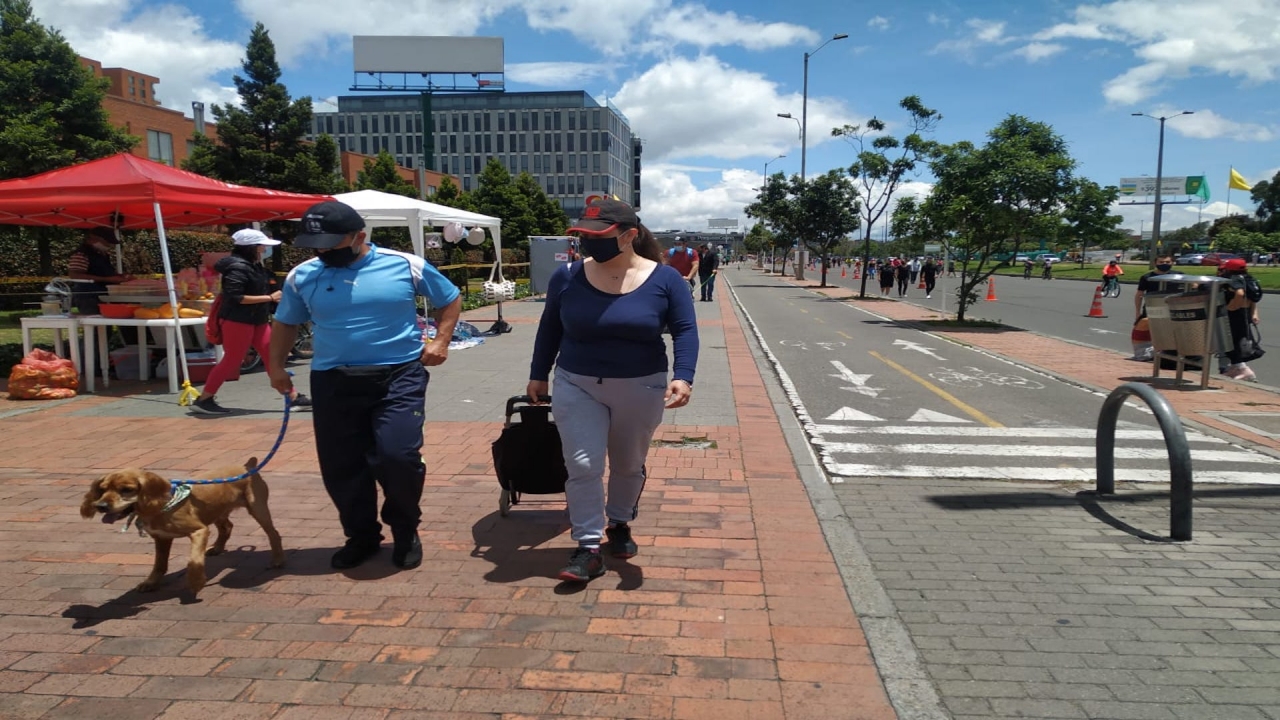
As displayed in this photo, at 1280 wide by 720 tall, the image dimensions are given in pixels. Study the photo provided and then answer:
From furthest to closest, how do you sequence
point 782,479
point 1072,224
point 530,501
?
point 1072,224 → point 782,479 → point 530,501

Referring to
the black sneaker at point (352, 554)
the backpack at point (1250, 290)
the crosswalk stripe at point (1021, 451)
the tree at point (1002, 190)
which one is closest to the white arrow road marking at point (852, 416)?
the crosswalk stripe at point (1021, 451)

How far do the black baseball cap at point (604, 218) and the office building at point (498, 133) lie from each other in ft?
332

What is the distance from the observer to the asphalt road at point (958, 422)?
6.30 metres

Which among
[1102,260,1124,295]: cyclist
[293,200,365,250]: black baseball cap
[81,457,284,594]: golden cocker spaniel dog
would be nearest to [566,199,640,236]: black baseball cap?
[293,200,365,250]: black baseball cap

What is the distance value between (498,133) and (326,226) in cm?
10832

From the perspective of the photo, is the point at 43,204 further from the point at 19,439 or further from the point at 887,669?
the point at 887,669

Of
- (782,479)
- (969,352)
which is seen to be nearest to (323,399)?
(782,479)

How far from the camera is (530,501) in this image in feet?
17.2

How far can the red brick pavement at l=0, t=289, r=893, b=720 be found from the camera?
9.57ft

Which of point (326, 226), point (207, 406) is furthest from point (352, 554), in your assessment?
point (207, 406)

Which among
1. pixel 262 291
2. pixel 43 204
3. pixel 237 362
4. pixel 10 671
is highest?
pixel 43 204

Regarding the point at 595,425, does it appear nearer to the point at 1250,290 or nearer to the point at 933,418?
the point at 933,418

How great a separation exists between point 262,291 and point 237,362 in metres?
0.70

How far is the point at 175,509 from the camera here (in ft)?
11.9
